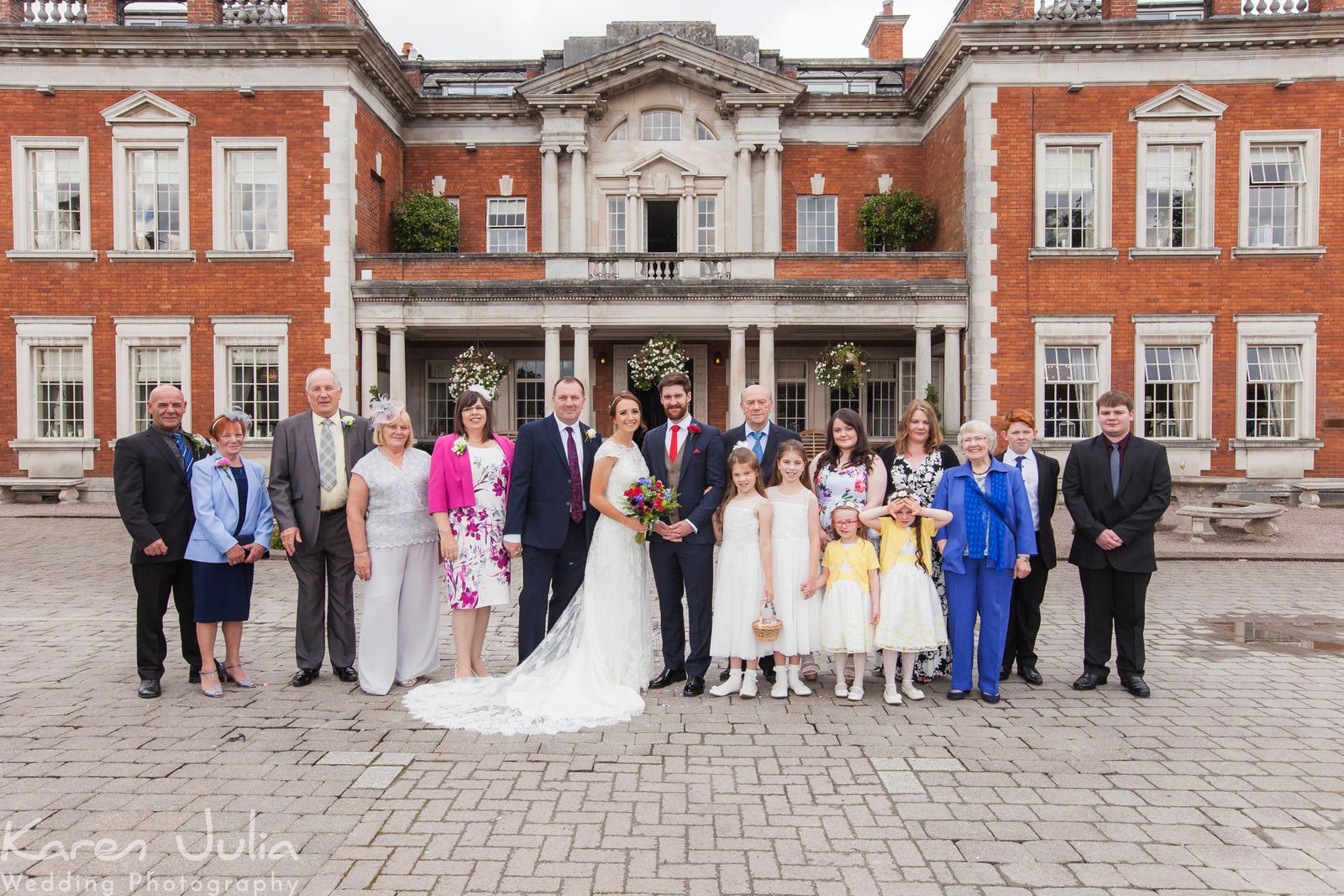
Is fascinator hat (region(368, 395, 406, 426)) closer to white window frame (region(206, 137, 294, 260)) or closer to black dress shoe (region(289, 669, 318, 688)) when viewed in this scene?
black dress shoe (region(289, 669, 318, 688))

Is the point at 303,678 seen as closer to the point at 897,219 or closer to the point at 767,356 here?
the point at 767,356

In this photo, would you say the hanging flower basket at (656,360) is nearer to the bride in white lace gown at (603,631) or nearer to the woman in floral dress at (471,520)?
the woman in floral dress at (471,520)

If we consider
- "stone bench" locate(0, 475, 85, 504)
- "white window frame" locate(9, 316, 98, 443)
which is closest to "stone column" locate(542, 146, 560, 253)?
"white window frame" locate(9, 316, 98, 443)

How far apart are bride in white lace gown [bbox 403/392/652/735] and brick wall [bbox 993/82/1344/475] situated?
13.8m

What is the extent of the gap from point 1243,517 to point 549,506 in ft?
37.8

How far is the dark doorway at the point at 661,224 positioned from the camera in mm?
21266

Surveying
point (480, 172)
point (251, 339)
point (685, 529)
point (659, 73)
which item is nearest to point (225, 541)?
point (685, 529)

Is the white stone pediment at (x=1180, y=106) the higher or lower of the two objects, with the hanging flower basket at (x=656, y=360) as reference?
higher

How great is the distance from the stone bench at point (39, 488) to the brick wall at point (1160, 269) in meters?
19.1

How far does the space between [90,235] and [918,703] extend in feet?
64.0

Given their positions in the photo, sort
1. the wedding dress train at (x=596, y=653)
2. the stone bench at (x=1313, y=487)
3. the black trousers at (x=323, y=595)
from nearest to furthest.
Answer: the wedding dress train at (x=596, y=653)
the black trousers at (x=323, y=595)
the stone bench at (x=1313, y=487)

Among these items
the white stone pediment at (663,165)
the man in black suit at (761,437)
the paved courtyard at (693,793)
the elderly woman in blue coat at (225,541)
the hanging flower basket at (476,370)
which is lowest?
the paved courtyard at (693,793)

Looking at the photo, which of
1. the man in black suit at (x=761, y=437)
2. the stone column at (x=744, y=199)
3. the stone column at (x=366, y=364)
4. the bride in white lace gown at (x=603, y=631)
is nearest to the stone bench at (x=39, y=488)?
the stone column at (x=366, y=364)

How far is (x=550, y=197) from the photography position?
20469 mm
